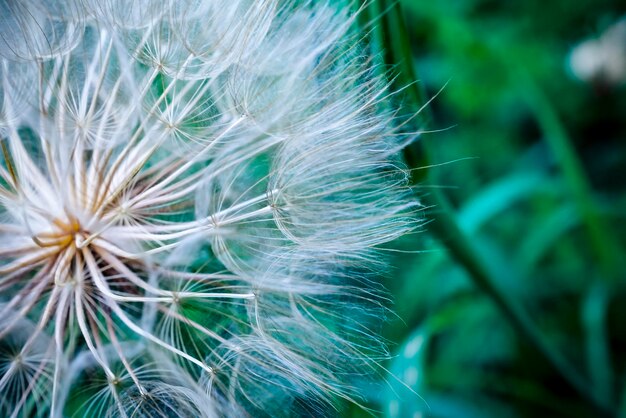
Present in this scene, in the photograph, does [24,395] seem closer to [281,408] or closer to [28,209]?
[28,209]

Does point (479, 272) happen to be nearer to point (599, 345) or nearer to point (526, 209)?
point (599, 345)

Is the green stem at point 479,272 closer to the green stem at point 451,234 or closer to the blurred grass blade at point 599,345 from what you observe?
the green stem at point 451,234

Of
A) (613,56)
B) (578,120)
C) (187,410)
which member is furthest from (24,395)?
(613,56)

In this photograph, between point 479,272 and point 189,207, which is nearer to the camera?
point 189,207

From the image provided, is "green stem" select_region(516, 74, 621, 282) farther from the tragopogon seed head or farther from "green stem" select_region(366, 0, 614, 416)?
the tragopogon seed head

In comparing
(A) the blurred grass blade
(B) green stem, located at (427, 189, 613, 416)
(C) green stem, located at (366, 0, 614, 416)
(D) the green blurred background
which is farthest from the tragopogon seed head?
(A) the blurred grass blade

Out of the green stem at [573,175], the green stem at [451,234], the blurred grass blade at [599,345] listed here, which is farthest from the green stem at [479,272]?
the green stem at [573,175]

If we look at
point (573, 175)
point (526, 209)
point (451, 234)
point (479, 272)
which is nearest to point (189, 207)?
point (451, 234)
